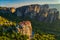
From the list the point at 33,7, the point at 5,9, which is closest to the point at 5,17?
the point at 5,9

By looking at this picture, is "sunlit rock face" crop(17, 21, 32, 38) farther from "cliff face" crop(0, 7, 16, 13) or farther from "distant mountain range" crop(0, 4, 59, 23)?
"cliff face" crop(0, 7, 16, 13)

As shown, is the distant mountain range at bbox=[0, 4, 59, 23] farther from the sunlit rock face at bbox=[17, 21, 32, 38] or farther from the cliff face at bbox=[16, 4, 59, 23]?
the sunlit rock face at bbox=[17, 21, 32, 38]

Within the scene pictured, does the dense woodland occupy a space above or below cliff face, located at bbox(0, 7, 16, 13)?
below

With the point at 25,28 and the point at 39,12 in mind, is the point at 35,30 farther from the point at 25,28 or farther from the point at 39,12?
the point at 39,12

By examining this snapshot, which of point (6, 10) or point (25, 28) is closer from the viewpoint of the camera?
point (25, 28)

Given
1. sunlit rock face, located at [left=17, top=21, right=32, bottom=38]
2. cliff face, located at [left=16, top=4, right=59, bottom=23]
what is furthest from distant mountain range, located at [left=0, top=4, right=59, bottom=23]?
sunlit rock face, located at [left=17, top=21, right=32, bottom=38]

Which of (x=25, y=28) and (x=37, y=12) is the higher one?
(x=37, y=12)

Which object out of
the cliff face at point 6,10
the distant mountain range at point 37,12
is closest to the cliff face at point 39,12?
the distant mountain range at point 37,12

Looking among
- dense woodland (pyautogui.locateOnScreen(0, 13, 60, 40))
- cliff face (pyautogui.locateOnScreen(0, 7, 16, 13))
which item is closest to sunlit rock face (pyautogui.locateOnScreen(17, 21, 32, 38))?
dense woodland (pyautogui.locateOnScreen(0, 13, 60, 40))

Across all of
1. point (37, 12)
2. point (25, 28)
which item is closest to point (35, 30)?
point (25, 28)
